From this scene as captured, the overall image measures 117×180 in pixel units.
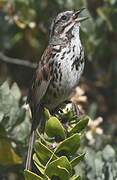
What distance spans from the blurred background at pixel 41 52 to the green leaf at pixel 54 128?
51.8 inches

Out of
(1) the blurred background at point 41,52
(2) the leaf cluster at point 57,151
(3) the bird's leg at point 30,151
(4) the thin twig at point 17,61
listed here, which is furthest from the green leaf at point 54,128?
(4) the thin twig at point 17,61

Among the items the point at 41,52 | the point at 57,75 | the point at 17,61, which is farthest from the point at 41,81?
the point at 41,52

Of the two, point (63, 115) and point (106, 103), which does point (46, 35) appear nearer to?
point (106, 103)

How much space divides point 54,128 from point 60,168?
0.78 ft

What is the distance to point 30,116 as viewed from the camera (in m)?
5.54

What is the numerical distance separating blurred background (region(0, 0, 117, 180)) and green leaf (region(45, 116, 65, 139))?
1.31 m

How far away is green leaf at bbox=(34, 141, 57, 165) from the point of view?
354 cm

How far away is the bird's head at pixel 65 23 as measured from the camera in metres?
5.35

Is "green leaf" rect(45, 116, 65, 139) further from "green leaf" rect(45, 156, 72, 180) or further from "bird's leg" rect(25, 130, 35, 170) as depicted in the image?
"bird's leg" rect(25, 130, 35, 170)

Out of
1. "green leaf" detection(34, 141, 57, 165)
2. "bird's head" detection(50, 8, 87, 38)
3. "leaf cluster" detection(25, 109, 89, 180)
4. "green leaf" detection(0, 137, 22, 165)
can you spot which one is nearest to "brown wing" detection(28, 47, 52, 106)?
"bird's head" detection(50, 8, 87, 38)

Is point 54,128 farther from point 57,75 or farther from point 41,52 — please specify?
point 41,52

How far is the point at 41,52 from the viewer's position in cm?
663

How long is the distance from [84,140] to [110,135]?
0.62 metres

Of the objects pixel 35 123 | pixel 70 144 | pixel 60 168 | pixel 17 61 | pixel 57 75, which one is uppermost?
pixel 17 61
